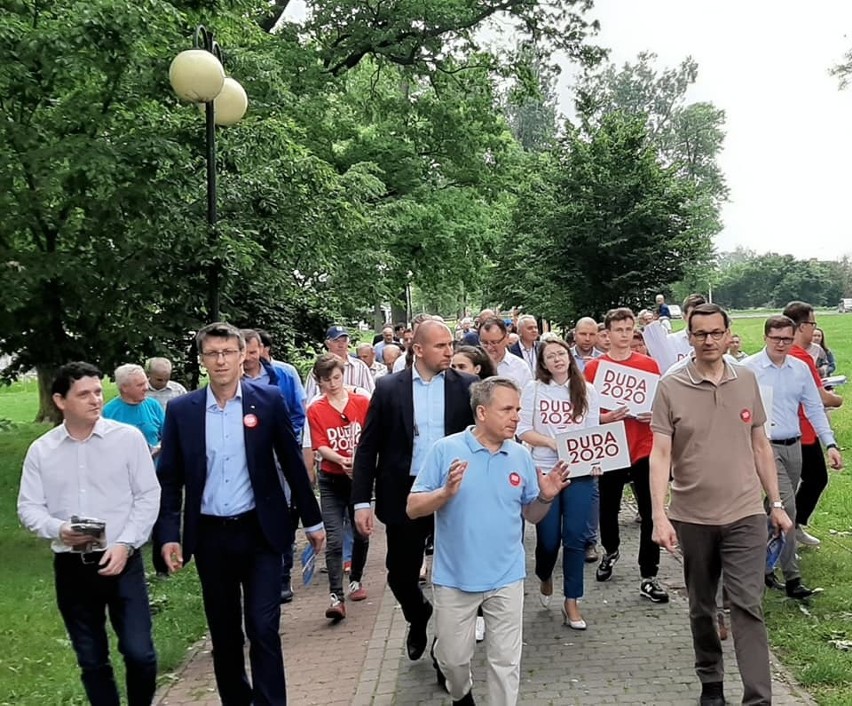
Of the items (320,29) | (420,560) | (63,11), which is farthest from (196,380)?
(320,29)

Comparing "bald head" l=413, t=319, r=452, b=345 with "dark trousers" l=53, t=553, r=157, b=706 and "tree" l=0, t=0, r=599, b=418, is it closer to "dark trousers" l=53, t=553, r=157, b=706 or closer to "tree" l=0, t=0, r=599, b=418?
"dark trousers" l=53, t=553, r=157, b=706

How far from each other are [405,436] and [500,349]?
3120 mm

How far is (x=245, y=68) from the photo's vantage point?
1491cm

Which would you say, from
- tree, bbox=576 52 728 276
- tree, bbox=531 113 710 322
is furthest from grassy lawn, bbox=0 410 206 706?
tree, bbox=576 52 728 276

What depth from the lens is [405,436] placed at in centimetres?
543

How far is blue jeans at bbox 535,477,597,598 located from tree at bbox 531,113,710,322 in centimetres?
1541

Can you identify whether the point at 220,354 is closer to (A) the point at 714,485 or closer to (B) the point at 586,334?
(A) the point at 714,485

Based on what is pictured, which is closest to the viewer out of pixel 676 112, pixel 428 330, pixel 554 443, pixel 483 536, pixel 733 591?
pixel 483 536

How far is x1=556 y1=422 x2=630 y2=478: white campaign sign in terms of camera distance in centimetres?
628

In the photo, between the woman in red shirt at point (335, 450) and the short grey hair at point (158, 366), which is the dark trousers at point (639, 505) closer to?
the woman in red shirt at point (335, 450)

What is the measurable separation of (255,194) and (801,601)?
8423 mm

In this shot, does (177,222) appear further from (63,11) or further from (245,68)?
(245,68)

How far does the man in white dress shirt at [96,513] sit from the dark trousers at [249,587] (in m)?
0.32

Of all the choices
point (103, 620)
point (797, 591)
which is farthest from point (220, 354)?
point (797, 591)
